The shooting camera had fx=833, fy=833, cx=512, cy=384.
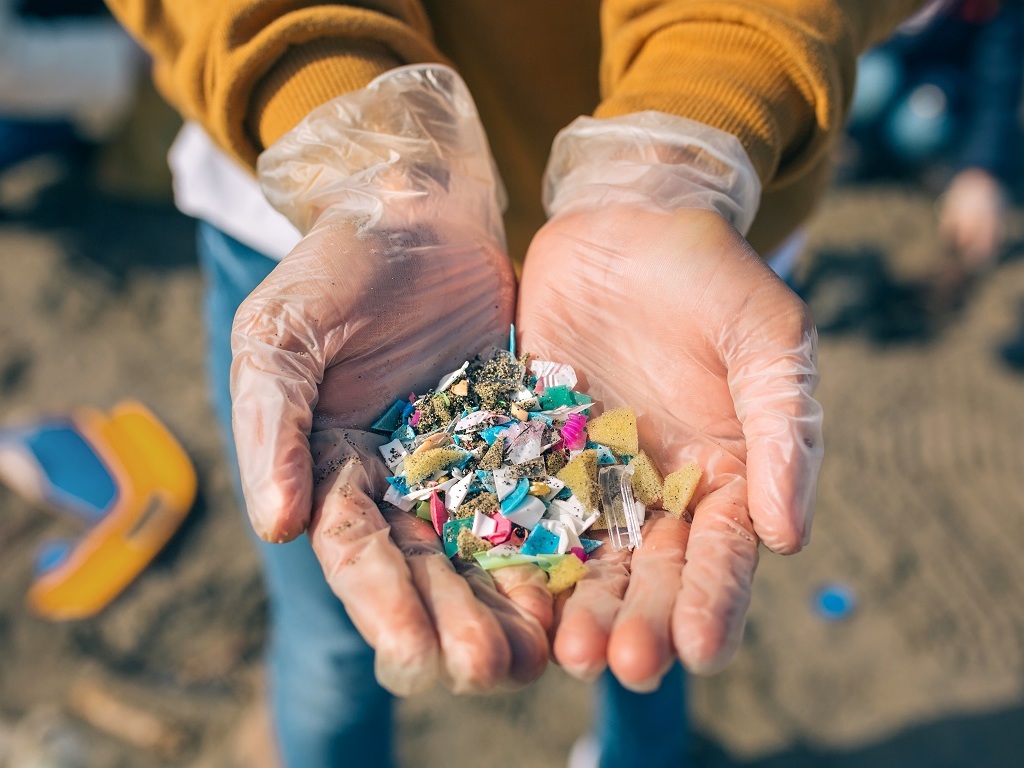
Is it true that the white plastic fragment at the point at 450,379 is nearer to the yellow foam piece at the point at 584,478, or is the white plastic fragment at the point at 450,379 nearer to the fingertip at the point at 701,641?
the yellow foam piece at the point at 584,478

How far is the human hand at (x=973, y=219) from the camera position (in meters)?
3.55

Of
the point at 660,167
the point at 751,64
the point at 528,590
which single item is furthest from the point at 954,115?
the point at 528,590

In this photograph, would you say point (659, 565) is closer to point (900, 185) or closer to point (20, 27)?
point (900, 185)

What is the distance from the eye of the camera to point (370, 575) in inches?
45.4

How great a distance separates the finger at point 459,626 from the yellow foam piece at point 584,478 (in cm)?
28

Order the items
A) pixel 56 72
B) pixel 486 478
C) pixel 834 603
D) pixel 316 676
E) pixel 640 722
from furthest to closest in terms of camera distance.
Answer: pixel 56 72
pixel 834 603
pixel 640 722
pixel 316 676
pixel 486 478

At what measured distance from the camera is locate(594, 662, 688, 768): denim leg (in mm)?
1976

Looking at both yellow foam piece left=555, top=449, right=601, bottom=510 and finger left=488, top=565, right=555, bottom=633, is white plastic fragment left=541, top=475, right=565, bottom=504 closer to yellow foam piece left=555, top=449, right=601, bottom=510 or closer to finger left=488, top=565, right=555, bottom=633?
yellow foam piece left=555, top=449, right=601, bottom=510

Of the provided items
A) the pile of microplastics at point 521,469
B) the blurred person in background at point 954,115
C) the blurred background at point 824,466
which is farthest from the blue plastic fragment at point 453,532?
the blurred person in background at point 954,115

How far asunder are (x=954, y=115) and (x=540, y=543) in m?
3.68

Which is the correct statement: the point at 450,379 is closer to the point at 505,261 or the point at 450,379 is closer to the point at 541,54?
the point at 505,261

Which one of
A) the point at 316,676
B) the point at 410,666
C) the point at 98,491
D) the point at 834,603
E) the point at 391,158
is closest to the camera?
the point at 410,666

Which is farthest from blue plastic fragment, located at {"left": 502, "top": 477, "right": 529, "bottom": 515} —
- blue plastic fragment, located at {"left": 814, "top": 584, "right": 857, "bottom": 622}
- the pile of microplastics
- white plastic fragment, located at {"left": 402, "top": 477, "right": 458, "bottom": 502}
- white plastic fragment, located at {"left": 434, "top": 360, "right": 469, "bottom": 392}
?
blue plastic fragment, located at {"left": 814, "top": 584, "right": 857, "bottom": 622}

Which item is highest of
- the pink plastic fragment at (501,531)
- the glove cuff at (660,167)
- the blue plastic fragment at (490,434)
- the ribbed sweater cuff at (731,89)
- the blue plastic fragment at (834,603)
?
the ribbed sweater cuff at (731,89)
